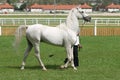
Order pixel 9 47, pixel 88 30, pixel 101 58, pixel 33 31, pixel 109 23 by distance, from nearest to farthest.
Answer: pixel 33 31, pixel 101 58, pixel 9 47, pixel 88 30, pixel 109 23

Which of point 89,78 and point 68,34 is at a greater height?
point 68,34

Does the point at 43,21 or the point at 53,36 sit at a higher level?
the point at 53,36

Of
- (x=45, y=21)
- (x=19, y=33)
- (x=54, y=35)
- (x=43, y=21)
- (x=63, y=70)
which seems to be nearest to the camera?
(x=54, y=35)

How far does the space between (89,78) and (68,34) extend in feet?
6.35

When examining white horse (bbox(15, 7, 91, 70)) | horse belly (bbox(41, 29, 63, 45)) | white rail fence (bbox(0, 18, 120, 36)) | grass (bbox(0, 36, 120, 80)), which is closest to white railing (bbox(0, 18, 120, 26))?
→ white rail fence (bbox(0, 18, 120, 36))

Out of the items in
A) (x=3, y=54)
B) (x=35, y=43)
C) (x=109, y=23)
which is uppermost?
(x=35, y=43)

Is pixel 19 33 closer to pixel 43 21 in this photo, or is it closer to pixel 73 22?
pixel 73 22

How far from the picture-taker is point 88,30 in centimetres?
2859

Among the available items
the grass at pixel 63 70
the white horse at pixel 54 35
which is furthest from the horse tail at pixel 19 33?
the grass at pixel 63 70

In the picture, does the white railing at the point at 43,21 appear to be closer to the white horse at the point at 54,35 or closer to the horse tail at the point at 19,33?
the horse tail at the point at 19,33

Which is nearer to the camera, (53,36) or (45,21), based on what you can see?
(53,36)

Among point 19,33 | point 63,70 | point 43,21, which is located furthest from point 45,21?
point 63,70

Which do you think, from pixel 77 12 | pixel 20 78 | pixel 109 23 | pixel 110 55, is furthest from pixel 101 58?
pixel 109 23

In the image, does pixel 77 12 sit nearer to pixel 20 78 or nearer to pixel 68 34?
pixel 68 34
